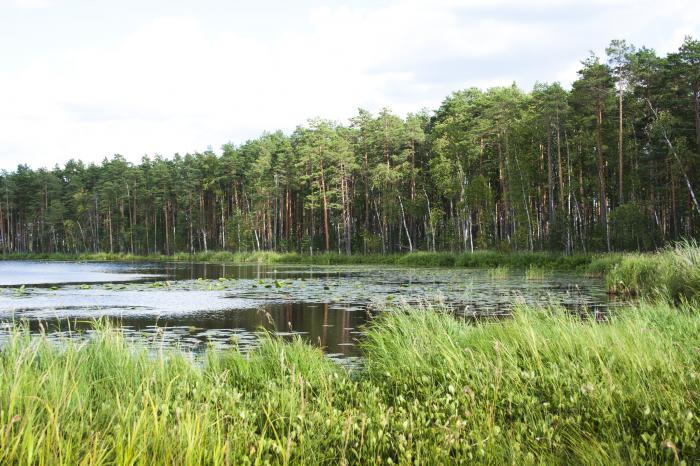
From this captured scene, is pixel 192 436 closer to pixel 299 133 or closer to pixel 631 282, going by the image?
pixel 631 282

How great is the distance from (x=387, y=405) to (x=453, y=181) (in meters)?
49.6

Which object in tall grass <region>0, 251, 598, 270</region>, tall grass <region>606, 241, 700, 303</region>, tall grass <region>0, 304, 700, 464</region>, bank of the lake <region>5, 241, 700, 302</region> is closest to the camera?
tall grass <region>0, 304, 700, 464</region>

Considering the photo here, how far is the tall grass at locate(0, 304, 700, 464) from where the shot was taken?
4383 mm

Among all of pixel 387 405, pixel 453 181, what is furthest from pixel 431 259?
pixel 387 405

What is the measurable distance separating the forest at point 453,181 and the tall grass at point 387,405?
112 ft

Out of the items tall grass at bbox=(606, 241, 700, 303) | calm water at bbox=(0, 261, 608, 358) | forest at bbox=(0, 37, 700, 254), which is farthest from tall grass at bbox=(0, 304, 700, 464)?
forest at bbox=(0, 37, 700, 254)

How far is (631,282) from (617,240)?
24126 mm

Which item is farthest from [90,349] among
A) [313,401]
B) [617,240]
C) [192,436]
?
[617,240]

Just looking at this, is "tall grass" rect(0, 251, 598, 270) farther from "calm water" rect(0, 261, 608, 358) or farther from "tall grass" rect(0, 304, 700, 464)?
"tall grass" rect(0, 304, 700, 464)

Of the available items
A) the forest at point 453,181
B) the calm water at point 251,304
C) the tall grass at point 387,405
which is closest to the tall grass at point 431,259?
the forest at point 453,181

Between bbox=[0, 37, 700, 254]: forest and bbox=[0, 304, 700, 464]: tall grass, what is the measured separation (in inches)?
1346

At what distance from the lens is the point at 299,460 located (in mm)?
4984

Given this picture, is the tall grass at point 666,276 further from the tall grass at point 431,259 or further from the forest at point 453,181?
the forest at point 453,181

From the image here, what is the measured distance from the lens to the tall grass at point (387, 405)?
4.38 metres
